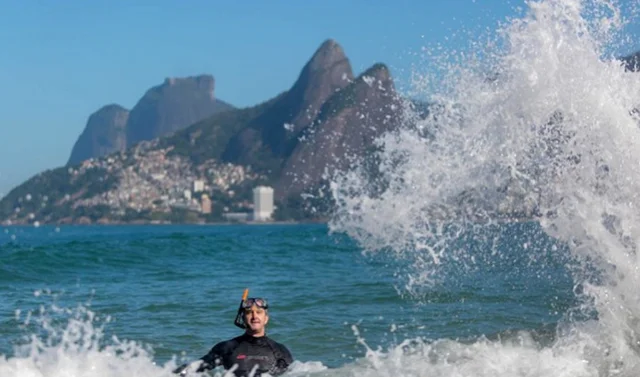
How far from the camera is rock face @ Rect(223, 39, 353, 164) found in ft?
515

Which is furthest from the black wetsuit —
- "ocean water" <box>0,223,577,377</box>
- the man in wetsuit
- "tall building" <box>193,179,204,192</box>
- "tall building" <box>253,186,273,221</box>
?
"tall building" <box>193,179,204,192</box>

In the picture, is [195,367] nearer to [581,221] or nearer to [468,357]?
[468,357]

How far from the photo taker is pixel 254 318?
798 cm

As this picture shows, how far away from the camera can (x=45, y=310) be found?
1549 cm

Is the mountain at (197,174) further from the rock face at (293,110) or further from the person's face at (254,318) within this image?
the person's face at (254,318)

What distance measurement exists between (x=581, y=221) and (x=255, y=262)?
21.4 m

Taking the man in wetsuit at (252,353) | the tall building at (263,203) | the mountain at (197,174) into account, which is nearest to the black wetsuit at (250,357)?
the man in wetsuit at (252,353)

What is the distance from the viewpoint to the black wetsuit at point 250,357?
8.00 metres

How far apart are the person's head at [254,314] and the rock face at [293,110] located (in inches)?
5442

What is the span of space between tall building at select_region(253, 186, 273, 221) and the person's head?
119 metres

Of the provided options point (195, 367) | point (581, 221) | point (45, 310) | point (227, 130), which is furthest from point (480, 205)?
point (227, 130)

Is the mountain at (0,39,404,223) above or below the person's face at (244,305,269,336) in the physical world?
above

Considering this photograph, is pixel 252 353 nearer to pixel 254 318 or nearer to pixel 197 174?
pixel 254 318

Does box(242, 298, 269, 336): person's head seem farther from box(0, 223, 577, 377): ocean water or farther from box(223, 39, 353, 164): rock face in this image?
box(223, 39, 353, 164): rock face
